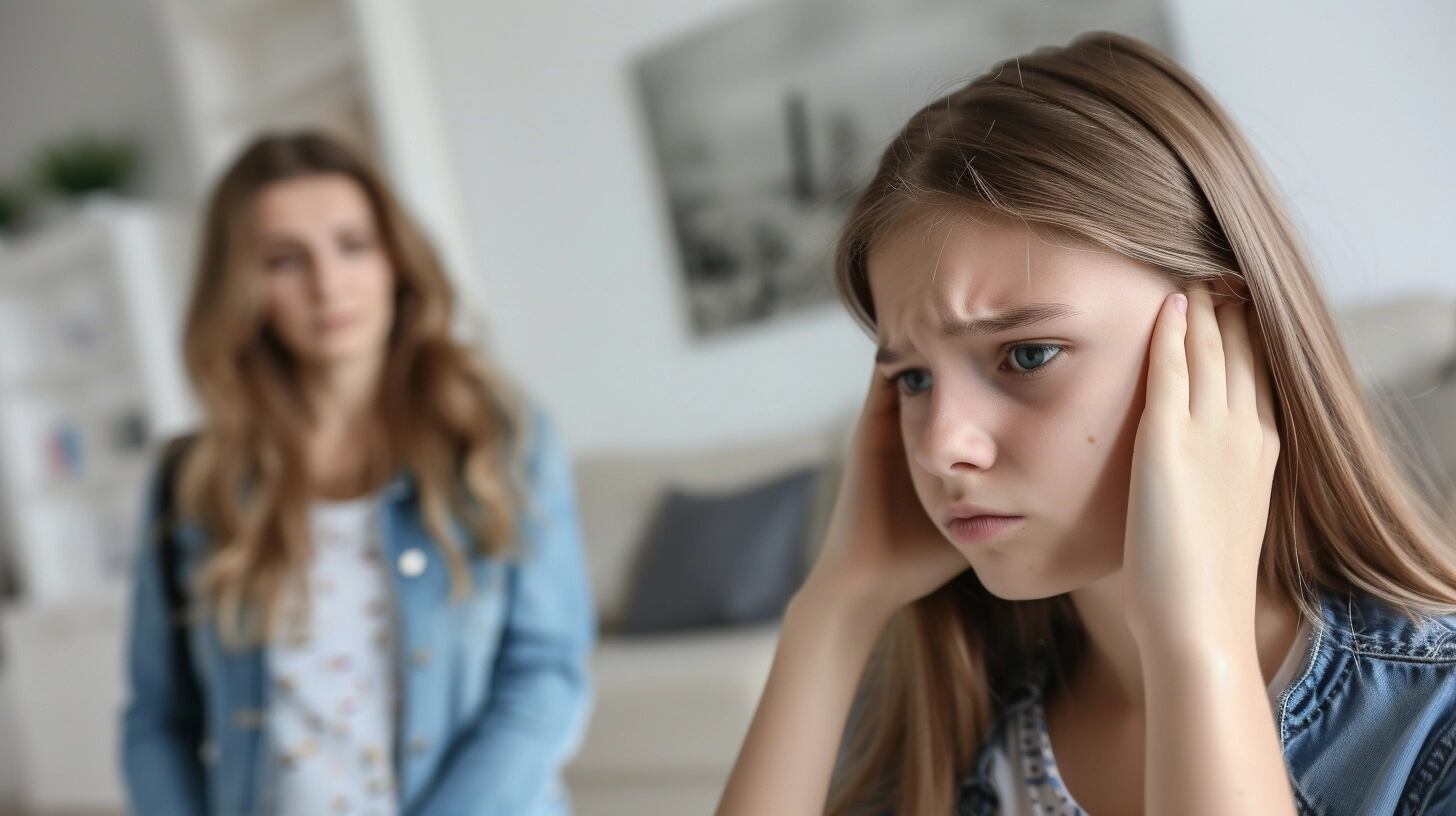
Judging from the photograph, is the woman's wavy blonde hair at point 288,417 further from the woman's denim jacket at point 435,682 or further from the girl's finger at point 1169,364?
the girl's finger at point 1169,364

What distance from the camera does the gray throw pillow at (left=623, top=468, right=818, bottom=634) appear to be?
289cm

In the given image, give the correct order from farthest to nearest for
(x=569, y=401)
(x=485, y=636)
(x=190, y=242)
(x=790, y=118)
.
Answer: (x=190, y=242) → (x=569, y=401) → (x=790, y=118) → (x=485, y=636)

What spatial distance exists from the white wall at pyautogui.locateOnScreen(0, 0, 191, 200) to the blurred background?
0.02 meters

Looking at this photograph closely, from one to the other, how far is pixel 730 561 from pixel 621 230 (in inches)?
53.4

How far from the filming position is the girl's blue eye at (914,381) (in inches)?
31.9

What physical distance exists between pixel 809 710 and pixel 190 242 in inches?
179

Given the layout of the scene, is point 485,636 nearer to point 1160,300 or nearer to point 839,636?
point 839,636

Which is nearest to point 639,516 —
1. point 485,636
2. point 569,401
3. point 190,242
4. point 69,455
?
point 569,401

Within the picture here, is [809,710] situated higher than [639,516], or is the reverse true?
[809,710]

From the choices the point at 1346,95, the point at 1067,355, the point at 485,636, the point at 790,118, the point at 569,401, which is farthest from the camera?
the point at 569,401

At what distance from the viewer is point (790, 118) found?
3363mm

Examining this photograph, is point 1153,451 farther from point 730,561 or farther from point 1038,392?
point 730,561

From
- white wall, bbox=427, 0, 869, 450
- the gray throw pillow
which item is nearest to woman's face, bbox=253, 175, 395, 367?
the gray throw pillow

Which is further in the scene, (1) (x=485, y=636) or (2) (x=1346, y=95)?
(2) (x=1346, y=95)
